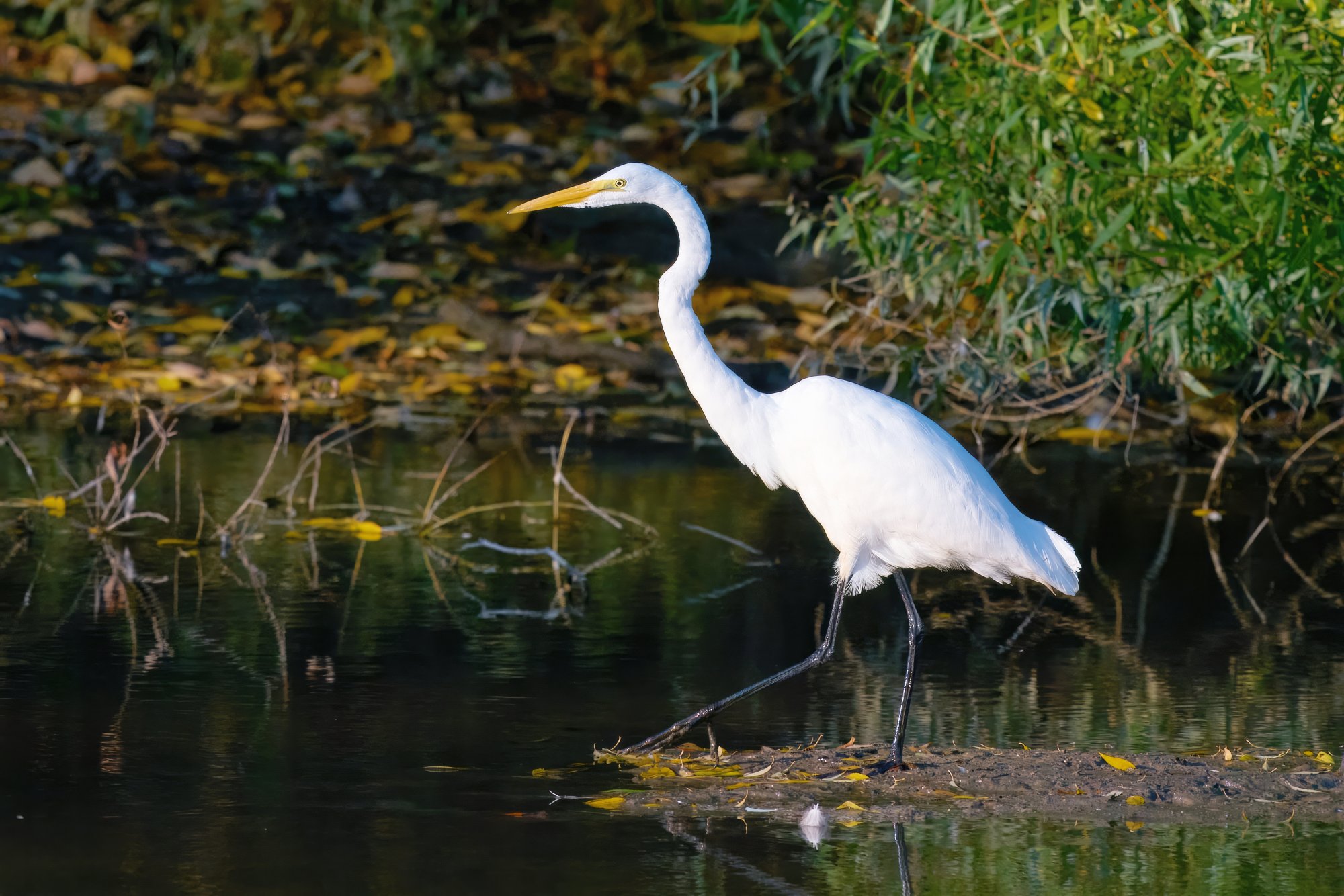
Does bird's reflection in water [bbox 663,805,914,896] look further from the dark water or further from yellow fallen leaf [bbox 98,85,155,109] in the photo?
yellow fallen leaf [bbox 98,85,155,109]

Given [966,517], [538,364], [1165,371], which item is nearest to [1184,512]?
[1165,371]

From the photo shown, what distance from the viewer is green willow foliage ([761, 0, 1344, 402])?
8047 mm

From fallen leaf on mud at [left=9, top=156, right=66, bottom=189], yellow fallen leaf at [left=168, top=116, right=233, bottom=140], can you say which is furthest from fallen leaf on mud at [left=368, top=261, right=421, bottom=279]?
yellow fallen leaf at [left=168, top=116, right=233, bottom=140]

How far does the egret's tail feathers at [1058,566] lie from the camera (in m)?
6.27

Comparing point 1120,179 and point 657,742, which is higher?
point 1120,179

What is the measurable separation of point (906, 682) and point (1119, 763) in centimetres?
64

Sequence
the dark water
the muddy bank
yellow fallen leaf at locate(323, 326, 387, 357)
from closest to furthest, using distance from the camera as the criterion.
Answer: the dark water < the muddy bank < yellow fallen leaf at locate(323, 326, 387, 357)

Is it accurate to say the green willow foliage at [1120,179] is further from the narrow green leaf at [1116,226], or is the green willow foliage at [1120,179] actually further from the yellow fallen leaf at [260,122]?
the yellow fallen leaf at [260,122]

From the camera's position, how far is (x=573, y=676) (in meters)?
6.81

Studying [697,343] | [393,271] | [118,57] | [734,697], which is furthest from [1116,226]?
[118,57]

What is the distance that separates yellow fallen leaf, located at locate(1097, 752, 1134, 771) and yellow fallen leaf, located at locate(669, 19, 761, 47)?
38.8 ft

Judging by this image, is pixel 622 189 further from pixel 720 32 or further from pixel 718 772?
pixel 720 32

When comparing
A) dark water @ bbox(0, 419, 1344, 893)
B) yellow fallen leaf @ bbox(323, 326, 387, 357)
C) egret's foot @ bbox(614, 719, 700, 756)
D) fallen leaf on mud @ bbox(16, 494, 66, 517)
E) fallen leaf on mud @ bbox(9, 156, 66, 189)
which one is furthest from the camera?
fallen leaf on mud @ bbox(9, 156, 66, 189)

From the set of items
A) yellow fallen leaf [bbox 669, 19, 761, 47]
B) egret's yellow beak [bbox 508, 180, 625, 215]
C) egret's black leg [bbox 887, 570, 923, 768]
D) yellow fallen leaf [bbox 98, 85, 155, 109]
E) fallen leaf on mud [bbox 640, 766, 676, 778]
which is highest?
yellow fallen leaf [bbox 669, 19, 761, 47]
